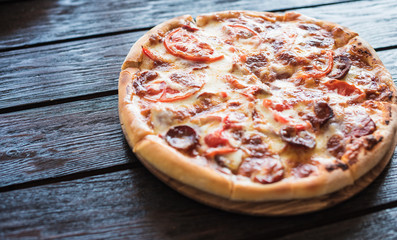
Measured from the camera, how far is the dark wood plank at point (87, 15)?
345 cm

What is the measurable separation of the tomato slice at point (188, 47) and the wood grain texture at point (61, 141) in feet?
1.96

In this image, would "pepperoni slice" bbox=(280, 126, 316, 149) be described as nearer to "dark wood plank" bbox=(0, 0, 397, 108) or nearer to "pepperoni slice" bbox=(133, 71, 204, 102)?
"pepperoni slice" bbox=(133, 71, 204, 102)

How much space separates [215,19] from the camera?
3.06 meters

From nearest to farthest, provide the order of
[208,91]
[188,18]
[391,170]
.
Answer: [391,170]
[208,91]
[188,18]

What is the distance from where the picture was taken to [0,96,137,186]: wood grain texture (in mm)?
2201

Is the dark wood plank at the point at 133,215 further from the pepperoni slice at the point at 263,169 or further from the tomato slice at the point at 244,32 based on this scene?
the tomato slice at the point at 244,32

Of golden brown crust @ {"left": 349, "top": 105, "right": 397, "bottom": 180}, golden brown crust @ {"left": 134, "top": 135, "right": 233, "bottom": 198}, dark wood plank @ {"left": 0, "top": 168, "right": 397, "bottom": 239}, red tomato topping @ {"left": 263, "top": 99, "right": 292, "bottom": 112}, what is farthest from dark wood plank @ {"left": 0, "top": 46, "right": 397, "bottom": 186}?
golden brown crust @ {"left": 349, "top": 105, "right": 397, "bottom": 180}

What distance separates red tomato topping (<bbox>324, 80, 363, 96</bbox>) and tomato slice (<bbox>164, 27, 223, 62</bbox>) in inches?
30.5

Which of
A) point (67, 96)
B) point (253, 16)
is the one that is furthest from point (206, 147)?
point (253, 16)

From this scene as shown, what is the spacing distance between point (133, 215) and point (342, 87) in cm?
156

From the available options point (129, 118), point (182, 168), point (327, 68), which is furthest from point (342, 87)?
point (129, 118)

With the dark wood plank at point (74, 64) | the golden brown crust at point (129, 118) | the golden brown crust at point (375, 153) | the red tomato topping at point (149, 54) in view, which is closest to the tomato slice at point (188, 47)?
the red tomato topping at point (149, 54)

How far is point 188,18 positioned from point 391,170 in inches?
74.9

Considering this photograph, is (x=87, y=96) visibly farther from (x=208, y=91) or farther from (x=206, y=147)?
(x=206, y=147)
